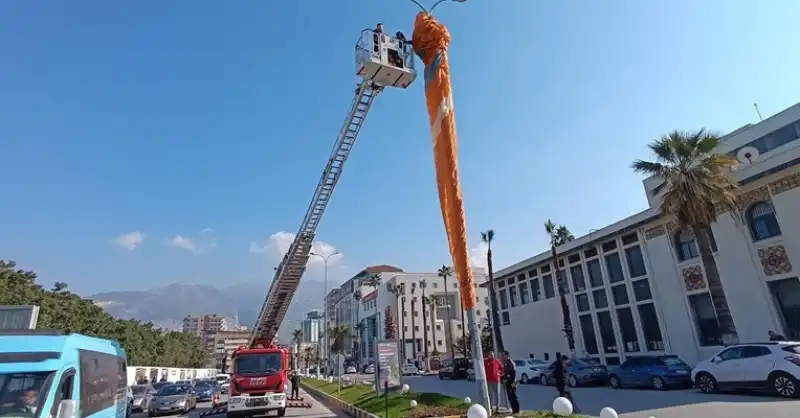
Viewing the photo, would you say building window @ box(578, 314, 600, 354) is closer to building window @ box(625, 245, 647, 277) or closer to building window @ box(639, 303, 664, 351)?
Answer: building window @ box(639, 303, 664, 351)

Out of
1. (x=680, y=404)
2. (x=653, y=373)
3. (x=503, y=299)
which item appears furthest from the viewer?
(x=503, y=299)

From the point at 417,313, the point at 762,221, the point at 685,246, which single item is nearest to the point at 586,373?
the point at 685,246

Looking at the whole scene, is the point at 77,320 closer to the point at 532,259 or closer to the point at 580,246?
the point at 532,259

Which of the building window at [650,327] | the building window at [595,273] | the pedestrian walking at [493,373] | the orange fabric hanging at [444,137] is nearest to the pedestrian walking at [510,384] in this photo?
the pedestrian walking at [493,373]

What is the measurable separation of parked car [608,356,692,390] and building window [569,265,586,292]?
1317 cm

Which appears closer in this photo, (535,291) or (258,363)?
(258,363)

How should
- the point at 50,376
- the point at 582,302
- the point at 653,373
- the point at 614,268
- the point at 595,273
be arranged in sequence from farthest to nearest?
the point at 582,302 → the point at 595,273 → the point at 614,268 → the point at 653,373 → the point at 50,376

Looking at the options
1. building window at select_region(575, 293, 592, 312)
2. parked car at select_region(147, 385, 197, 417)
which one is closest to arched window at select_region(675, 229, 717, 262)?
building window at select_region(575, 293, 592, 312)

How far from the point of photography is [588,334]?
33.4m

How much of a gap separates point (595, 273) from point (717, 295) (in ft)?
43.7

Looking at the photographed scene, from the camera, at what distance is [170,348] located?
238 ft

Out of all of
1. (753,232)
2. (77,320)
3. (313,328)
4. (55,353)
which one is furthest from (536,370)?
(313,328)

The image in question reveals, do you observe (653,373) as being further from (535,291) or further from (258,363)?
(535,291)

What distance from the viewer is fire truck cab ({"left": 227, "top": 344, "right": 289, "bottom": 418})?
54.0ft
